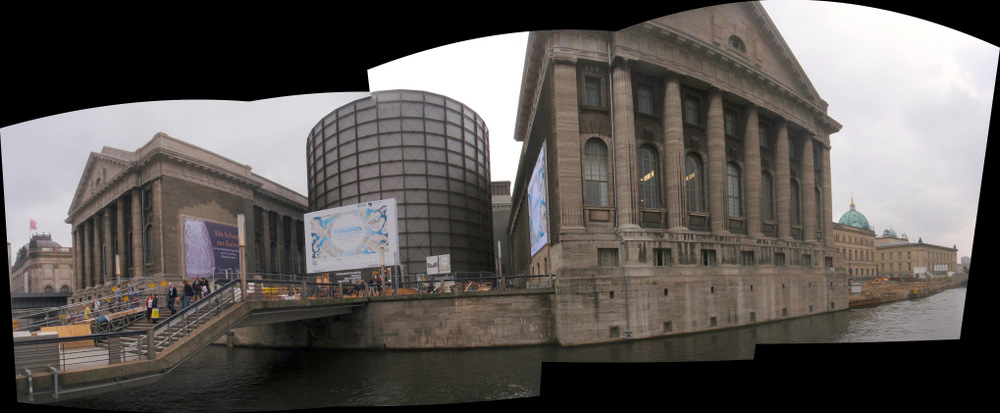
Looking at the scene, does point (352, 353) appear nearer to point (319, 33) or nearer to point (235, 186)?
point (319, 33)

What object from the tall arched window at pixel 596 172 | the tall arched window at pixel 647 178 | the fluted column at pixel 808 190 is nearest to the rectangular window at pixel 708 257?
the tall arched window at pixel 647 178

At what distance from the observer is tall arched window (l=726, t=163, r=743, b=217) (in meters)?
30.5

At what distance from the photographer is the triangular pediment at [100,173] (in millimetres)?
39250

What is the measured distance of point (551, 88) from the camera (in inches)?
1118

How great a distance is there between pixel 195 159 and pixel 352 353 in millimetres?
28992

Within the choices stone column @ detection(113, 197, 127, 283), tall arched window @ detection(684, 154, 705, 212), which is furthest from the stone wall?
stone column @ detection(113, 197, 127, 283)

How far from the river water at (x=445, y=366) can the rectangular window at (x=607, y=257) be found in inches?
157

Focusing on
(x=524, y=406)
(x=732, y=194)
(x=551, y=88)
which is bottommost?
(x=524, y=406)

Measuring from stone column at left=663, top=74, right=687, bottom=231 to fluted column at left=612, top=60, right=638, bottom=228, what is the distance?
232 centimetres

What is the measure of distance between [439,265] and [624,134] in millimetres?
17346

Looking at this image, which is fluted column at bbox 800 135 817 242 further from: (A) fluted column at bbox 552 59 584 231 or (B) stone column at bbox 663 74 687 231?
(A) fluted column at bbox 552 59 584 231

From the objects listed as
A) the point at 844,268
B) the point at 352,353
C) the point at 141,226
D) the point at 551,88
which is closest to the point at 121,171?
the point at 141,226

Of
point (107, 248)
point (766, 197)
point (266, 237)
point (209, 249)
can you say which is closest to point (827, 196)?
point (766, 197)

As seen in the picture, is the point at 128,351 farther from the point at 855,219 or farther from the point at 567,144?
the point at 855,219
